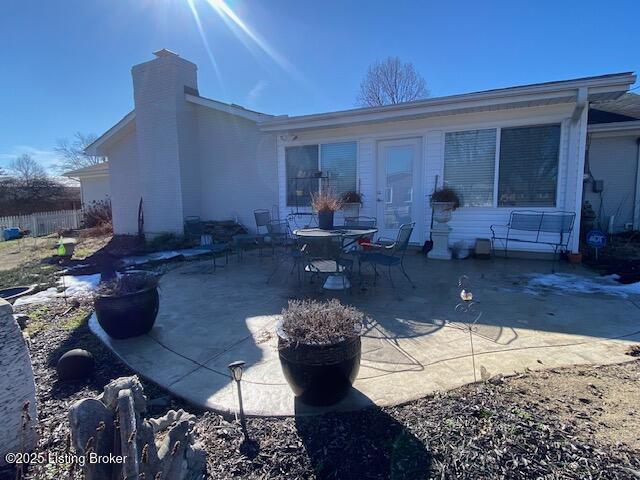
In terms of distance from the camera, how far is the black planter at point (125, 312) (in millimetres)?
3033

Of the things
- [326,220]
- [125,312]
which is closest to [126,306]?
[125,312]

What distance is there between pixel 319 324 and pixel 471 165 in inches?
223

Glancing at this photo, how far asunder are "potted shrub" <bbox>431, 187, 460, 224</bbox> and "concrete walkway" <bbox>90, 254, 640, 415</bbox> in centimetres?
162

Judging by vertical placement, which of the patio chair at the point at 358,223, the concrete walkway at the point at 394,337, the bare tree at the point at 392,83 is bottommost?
the concrete walkway at the point at 394,337

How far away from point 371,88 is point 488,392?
18915mm

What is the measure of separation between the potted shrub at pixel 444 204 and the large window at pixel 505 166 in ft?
1.21

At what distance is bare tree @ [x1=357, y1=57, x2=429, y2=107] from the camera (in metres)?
18.0

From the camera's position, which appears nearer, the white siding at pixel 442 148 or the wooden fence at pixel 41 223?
the white siding at pixel 442 148

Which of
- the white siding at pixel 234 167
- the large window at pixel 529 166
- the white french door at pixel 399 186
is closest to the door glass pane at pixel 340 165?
the white french door at pixel 399 186

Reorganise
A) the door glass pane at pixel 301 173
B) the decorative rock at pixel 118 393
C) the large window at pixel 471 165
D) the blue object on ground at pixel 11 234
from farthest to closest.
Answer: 1. the blue object on ground at pixel 11 234
2. the door glass pane at pixel 301 173
3. the large window at pixel 471 165
4. the decorative rock at pixel 118 393

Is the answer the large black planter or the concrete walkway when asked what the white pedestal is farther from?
the large black planter

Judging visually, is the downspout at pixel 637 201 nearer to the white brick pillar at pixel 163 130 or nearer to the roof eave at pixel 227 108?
the roof eave at pixel 227 108

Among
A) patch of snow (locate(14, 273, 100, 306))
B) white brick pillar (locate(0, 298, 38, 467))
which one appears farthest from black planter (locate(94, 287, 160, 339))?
patch of snow (locate(14, 273, 100, 306))

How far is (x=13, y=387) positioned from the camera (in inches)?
68.1
